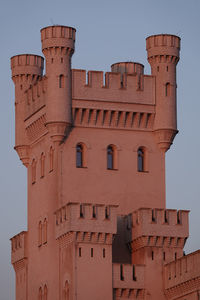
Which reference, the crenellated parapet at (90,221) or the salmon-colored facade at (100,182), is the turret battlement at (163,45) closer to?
the salmon-colored facade at (100,182)

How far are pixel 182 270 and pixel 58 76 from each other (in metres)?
12.5

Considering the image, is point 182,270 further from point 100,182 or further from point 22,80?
point 22,80

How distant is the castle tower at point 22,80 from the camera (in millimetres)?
85750

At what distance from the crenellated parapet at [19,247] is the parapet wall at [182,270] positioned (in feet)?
32.7

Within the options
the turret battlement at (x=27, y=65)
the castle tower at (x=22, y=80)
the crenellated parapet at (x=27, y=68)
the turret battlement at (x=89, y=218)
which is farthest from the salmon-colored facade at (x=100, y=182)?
the turret battlement at (x=27, y=65)

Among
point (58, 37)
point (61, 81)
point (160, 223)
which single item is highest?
point (58, 37)

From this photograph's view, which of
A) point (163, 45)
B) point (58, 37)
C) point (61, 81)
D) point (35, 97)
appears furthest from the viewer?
point (35, 97)

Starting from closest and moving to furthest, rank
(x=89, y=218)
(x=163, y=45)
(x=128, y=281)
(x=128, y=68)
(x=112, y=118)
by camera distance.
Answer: (x=89, y=218) → (x=128, y=281) → (x=112, y=118) → (x=163, y=45) → (x=128, y=68)

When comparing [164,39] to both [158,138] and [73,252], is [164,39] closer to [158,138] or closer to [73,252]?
[158,138]

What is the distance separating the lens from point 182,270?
76.4 m

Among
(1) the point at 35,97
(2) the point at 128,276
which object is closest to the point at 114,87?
(1) the point at 35,97

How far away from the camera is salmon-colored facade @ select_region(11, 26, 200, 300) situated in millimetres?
76875

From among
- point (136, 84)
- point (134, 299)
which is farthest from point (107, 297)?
A: point (136, 84)

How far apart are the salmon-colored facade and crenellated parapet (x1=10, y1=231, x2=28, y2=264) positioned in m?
0.08
